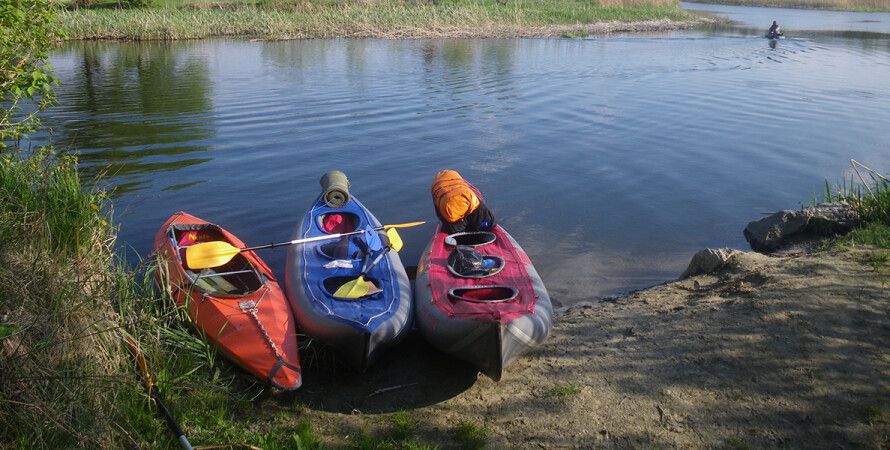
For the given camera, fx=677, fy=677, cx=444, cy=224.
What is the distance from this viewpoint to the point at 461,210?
7.07 meters

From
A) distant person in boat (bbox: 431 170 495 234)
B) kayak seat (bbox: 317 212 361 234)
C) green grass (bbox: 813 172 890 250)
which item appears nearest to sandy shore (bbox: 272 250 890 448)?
green grass (bbox: 813 172 890 250)

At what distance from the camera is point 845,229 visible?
7.23 meters

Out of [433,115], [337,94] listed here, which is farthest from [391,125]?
[337,94]

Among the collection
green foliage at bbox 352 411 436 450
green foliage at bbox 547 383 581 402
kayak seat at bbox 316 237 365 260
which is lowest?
green foliage at bbox 352 411 436 450

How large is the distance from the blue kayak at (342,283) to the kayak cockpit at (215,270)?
368mm

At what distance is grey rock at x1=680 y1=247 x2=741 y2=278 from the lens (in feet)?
22.0

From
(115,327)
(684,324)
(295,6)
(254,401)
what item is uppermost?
(295,6)

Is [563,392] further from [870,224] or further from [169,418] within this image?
[870,224]

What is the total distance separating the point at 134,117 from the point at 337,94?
16.1 feet

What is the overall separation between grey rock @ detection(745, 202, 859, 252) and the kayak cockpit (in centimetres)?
575

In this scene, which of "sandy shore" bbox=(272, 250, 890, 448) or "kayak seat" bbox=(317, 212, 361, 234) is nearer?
"sandy shore" bbox=(272, 250, 890, 448)

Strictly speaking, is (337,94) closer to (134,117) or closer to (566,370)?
(134,117)

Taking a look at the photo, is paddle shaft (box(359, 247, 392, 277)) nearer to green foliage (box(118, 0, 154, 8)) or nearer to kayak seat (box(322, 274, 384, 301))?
kayak seat (box(322, 274, 384, 301))

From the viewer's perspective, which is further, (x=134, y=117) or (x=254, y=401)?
(x=134, y=117)
